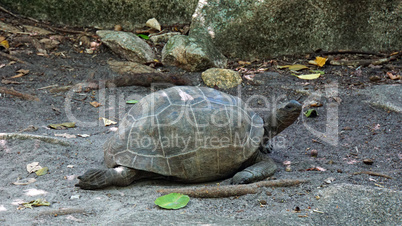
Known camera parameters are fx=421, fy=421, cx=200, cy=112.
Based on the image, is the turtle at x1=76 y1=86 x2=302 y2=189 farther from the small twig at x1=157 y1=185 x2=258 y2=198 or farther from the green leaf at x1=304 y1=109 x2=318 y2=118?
the green leaf at x1=304 y1=109 x2=318 y2=118

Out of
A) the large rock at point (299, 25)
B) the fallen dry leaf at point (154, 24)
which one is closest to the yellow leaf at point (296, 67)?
the large rock at point (299, 25)

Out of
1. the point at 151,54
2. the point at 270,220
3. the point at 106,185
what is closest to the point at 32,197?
the point at 106,185

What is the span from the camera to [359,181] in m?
3.48

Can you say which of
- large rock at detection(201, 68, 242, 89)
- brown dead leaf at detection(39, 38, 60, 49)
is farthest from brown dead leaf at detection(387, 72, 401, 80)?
brown dead leaf at detection(39, 38, 60, 49)

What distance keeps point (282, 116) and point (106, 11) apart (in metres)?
4.55

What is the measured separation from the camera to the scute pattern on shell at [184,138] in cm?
350

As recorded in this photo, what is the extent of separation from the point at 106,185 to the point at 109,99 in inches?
105

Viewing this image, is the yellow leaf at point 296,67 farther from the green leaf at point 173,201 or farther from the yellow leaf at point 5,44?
the yellow leaf at point 5,44

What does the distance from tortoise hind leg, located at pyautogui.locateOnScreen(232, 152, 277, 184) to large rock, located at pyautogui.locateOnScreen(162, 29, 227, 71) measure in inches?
117

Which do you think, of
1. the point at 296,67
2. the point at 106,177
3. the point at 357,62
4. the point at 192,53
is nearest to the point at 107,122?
the point at 106,177

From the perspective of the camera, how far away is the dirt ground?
114 inches

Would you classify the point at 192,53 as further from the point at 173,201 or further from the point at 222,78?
the point at 173,201

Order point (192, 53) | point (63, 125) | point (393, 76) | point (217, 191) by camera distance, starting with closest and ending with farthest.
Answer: point (217, 191) < point (63, 125) < point (393, 76) < point (192, 53)

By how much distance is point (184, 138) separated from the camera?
11.5 ft
